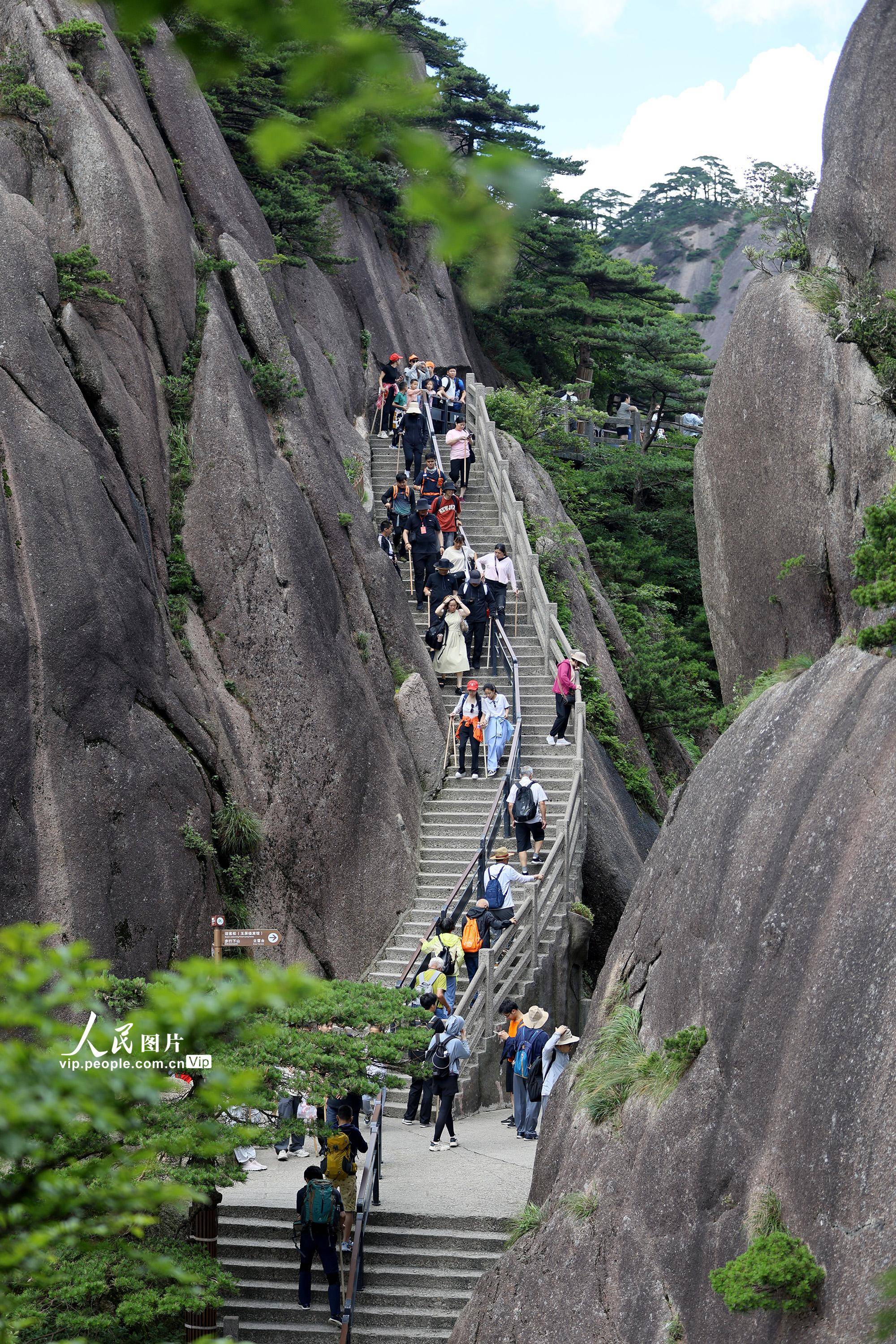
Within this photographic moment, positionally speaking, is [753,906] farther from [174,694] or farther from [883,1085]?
[174,694]

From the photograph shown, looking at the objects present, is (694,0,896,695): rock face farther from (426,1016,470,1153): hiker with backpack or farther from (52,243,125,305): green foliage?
(52,243,125,305): green foliage

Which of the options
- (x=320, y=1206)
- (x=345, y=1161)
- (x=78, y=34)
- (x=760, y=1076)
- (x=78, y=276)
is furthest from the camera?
(x=78, y=34)

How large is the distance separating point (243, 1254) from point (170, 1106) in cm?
461

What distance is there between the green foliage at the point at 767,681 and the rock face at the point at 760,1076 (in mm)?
690

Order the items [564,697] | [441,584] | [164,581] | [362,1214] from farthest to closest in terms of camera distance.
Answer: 1. [441,584]
2. [564,697]
3. [164,581]
4. [362,1214]

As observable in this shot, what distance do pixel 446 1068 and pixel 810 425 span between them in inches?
310

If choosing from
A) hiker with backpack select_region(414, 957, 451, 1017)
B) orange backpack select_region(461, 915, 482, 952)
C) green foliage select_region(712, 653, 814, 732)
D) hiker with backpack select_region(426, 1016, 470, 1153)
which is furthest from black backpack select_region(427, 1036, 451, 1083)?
green foliage select_region(712, 653, 814, 732)

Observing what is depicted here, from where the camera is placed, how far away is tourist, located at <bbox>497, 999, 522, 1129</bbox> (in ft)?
48.5

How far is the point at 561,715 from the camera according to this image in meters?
21.3

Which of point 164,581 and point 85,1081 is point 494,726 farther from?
point 85,1081

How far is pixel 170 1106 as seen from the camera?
855 centimetres

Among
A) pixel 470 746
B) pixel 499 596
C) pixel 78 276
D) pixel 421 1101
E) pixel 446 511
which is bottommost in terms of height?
pixel 421 1101

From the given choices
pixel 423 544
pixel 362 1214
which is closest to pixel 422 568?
pixel 423 544

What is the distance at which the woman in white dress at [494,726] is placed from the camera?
20719 mm
